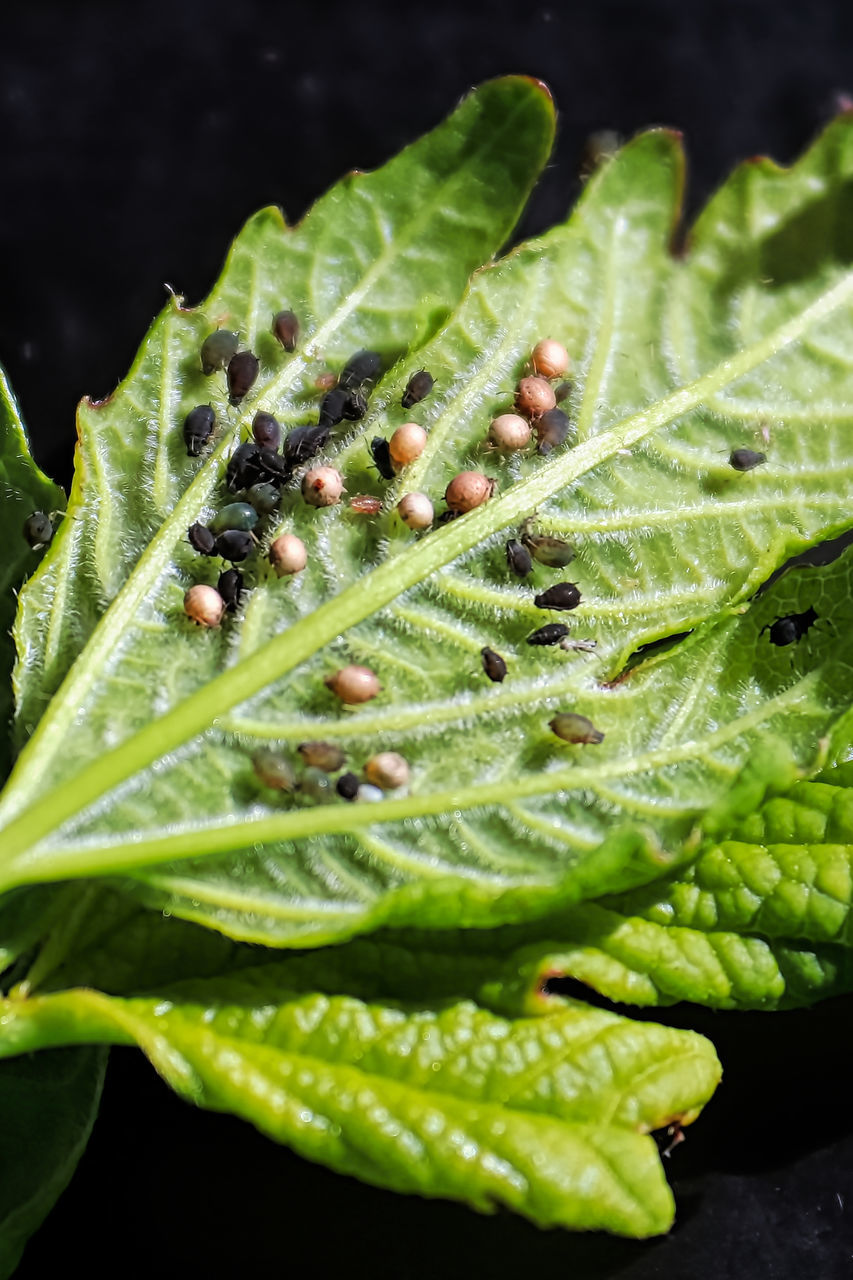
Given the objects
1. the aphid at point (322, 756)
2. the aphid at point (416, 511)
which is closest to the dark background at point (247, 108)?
the aphid at point (416, 511)

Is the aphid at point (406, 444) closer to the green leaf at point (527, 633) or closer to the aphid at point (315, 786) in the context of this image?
the green leaf at point (527, 633)

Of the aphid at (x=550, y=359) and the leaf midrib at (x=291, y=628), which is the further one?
the aphid at (x=550, y=359)

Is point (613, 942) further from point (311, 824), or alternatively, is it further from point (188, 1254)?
point (188, 1254)

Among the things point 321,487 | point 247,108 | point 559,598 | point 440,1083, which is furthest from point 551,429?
point 247,108

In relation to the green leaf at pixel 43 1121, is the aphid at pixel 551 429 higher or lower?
higher

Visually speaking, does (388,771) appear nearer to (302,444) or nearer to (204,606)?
(204,606)
